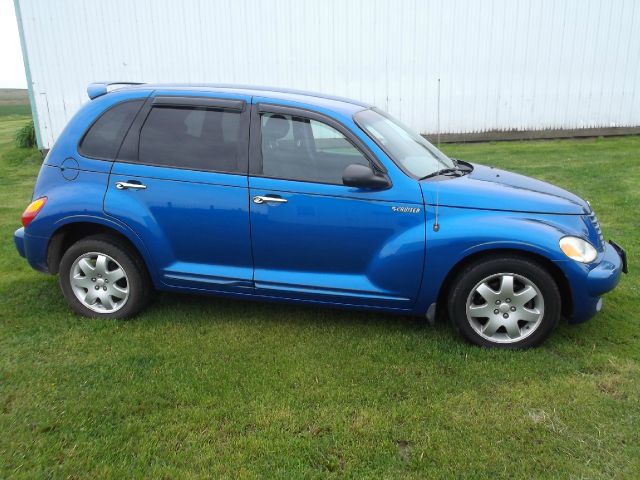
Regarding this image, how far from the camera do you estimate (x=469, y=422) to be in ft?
9.93

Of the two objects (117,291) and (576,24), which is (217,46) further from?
(117,291)

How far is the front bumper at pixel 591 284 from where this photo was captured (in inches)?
142

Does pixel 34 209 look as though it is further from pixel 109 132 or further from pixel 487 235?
pixel 487 235

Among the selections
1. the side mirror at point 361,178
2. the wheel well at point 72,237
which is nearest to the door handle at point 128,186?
the wheel well at point 72,237

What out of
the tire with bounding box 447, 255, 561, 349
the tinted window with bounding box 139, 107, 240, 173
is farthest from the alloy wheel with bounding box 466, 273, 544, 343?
the tinted window with bounding box 139, 107, 240, 173

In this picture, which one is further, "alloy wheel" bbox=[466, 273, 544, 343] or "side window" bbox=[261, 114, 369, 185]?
"side window" bbox=[261, 114, 369, 185]

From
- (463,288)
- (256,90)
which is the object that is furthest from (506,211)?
(256,90)

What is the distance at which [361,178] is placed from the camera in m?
3.64

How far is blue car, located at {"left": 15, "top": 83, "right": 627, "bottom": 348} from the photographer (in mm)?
3695

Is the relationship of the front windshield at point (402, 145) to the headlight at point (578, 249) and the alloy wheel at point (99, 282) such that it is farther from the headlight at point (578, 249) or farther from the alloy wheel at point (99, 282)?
the alloy wheel at point (99, 282)

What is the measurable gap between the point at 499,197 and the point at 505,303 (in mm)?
716

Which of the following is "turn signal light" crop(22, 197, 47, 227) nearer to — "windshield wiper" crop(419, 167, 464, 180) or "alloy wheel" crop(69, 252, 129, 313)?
"alloy wheel" crop(69, 252, 129, 313)

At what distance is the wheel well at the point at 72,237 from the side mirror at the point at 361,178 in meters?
1.74

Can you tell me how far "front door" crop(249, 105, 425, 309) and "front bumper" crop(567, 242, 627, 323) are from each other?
3.36ft
